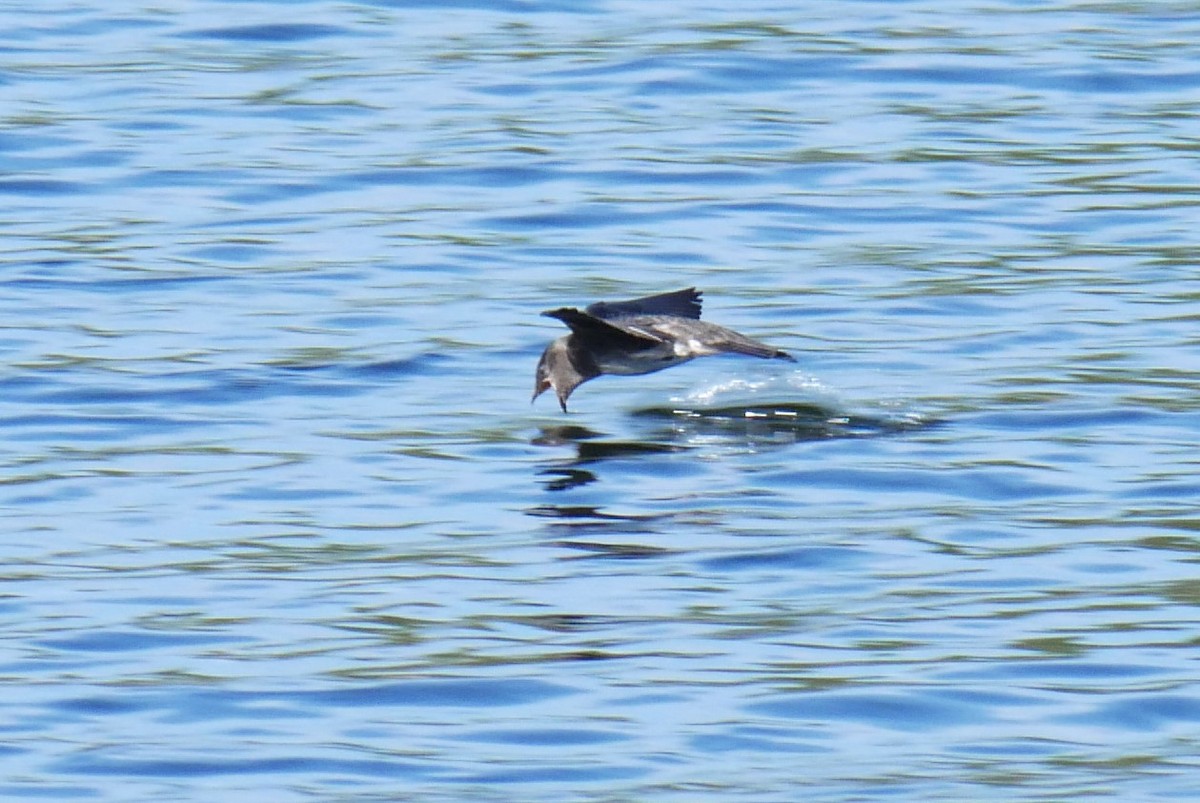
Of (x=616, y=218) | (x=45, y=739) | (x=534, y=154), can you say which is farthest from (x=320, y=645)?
(x=534, y=154)

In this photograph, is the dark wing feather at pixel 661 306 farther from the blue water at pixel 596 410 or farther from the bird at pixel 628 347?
the blue water at pixel 596 410

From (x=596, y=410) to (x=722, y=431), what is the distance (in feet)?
2.51

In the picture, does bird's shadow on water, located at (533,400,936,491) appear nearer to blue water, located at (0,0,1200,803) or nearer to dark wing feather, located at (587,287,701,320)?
blue water, located at (0,0,1200,803)

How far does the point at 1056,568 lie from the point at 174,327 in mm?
5118

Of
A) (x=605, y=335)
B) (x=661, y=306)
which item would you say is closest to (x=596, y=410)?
(x=661, y=306)

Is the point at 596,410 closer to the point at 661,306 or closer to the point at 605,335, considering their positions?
the point at 661,306

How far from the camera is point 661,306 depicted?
11141mm

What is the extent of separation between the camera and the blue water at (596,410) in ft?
22.5

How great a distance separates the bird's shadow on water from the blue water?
40mm

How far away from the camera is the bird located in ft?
34.3

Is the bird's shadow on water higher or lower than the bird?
lower

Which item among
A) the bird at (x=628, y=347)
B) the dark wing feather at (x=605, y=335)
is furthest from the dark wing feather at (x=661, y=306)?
the dark wing feather at (x=605, y=335)

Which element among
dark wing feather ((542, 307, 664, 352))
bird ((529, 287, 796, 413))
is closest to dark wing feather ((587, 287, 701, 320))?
bird ((529, 287, 796, 413))

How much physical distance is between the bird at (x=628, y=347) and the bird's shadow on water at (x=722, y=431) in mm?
211
